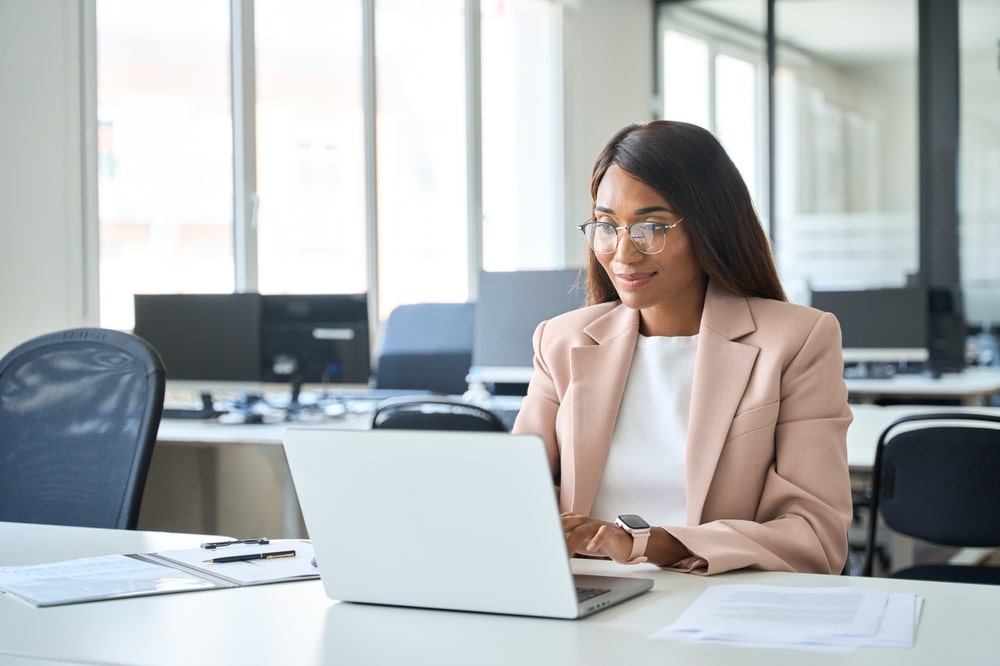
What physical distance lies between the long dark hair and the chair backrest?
2.94 m

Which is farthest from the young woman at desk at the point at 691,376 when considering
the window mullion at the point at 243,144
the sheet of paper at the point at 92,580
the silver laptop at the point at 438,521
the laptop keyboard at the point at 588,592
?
the window mullion at the point at 243,144

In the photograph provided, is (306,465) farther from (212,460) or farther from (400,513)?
(212,460)

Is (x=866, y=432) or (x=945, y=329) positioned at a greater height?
(x=945, y=329)

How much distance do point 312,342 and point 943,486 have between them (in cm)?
222

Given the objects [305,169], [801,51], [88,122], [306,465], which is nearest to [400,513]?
[306,465]

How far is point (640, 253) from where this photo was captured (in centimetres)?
186

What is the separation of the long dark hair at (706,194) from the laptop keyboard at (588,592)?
0.72 metres

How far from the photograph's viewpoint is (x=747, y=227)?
1892mm

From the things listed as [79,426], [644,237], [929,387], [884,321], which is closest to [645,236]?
[644,237]

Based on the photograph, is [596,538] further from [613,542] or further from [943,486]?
[943,486]

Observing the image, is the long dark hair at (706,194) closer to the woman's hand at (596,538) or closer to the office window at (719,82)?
the woman's hand at (596,538)

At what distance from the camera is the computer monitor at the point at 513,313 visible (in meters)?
3.85

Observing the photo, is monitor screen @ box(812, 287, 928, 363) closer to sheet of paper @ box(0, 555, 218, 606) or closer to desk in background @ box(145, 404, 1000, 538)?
desk in background @ box(145, 404, 1000, 538)

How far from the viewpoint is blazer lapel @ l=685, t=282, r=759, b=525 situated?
1.76m
